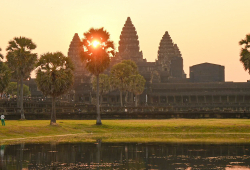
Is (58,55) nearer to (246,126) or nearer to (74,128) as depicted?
(74,128)

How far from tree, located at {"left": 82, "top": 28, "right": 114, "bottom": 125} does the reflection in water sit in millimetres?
24904

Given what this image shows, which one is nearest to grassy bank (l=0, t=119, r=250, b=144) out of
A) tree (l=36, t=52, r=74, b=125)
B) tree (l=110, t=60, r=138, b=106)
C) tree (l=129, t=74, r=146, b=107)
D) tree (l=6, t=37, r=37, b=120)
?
tree (l=36, t=52, r=74, b=125)

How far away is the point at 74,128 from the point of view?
64188mm

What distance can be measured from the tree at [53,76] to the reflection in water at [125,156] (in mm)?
20079

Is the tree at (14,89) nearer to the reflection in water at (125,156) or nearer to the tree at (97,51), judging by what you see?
the tree at (97,51)

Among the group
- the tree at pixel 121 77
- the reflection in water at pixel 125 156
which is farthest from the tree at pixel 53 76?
the tree at pixel 121 77

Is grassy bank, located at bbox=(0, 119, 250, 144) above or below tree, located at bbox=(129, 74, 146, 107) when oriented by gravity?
below

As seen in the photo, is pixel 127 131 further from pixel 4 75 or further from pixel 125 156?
pixel 4 75

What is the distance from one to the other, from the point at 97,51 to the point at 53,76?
24.8 feet

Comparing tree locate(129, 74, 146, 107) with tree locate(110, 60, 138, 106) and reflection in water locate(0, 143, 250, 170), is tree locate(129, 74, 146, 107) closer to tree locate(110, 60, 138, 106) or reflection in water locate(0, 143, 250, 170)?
tree locate(110, 60, 138, 106)

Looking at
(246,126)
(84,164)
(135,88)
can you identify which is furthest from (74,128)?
(135,88)

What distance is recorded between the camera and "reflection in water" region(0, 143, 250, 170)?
32.7 metres

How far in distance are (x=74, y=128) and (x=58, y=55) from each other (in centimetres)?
858

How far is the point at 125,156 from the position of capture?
37469 mm
